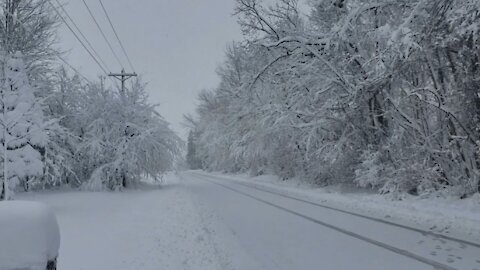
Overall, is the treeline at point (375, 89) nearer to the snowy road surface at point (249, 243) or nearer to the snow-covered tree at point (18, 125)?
the snowy road surface at point (249, 243)

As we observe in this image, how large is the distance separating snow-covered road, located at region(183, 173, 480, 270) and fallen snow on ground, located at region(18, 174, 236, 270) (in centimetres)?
87

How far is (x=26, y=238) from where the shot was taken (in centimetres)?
370

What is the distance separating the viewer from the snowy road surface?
22.1 ft

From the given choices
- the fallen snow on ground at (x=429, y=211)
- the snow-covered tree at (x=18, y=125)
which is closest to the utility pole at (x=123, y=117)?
the snow-covered tree at (x=18, y=125)

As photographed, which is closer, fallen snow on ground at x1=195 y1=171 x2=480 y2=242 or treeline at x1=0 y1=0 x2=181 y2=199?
fallen snow on ground at x1=195 y1=171 x2=480 y2=242

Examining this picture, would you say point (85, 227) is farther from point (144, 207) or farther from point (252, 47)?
point (252, 47)

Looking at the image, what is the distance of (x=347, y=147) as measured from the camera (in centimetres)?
1983

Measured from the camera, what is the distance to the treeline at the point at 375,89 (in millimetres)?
12820

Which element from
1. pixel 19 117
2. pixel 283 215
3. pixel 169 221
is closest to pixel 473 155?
pixel 283 215

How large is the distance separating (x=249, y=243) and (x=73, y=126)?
19.9m

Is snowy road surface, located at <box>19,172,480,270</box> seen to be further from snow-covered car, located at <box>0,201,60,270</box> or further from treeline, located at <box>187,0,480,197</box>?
treeline, located at <box>187,0,480,197</box>

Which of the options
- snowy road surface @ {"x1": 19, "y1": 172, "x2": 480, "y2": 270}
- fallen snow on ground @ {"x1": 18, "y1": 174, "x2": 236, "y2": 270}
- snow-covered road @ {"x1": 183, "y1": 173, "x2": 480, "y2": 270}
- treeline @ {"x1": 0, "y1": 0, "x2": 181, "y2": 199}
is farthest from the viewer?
treeline @ {"x1": 0, "y1": 0, "x2": 181, "y2": 199}

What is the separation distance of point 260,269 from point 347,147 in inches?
560

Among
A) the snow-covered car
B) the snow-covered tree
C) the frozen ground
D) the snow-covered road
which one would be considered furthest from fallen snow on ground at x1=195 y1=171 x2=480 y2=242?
the snow-covered tree
